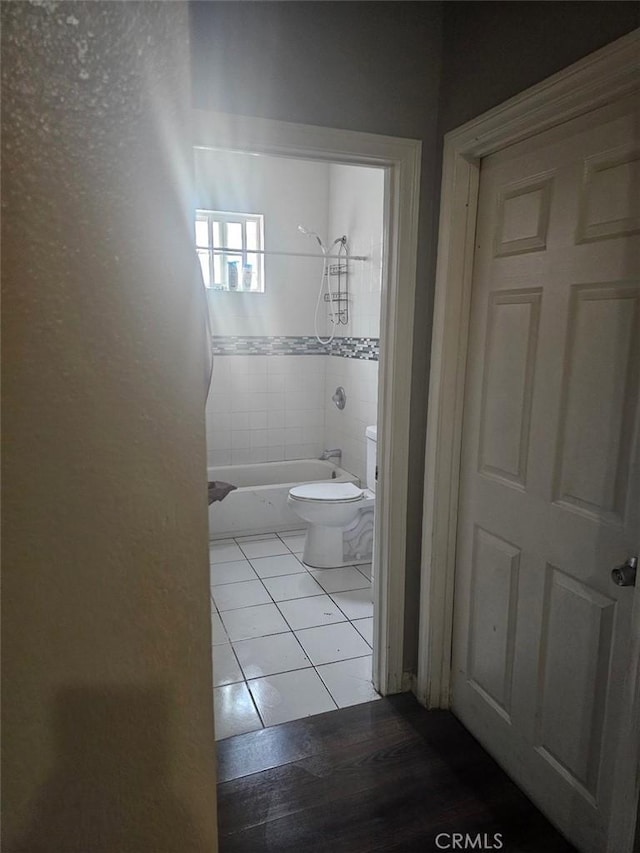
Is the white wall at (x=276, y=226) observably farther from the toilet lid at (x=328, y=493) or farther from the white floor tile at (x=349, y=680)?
the white floor tile at (x=349, y=680)

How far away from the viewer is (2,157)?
1.24 ft

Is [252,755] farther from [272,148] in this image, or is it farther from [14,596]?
[272,148]

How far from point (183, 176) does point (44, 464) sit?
25cm

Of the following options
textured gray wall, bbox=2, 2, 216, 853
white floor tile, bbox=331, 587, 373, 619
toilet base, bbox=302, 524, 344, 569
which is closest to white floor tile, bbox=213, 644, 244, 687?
white floor tile, bbox=331, 587, 373, 619

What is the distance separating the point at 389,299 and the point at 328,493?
1540 millimetres

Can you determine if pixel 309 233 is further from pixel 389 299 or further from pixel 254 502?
pixel 389 299

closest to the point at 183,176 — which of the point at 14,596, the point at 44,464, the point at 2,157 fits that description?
the point at 2,157

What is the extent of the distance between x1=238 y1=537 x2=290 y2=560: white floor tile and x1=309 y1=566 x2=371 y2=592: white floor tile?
15.3 inches

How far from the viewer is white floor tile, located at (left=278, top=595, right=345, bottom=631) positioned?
265cm

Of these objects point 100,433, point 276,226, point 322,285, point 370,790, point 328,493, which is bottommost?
point 370,790

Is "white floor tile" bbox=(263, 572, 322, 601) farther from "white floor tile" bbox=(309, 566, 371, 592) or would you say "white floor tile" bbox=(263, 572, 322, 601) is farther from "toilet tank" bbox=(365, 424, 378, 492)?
"toilet tank" bbox=(365, 424, 378, 492)

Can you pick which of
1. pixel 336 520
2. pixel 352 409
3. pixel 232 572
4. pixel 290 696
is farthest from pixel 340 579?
pixel 352 409

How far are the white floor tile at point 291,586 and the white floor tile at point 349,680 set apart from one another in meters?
0.63

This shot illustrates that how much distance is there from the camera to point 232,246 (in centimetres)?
401
